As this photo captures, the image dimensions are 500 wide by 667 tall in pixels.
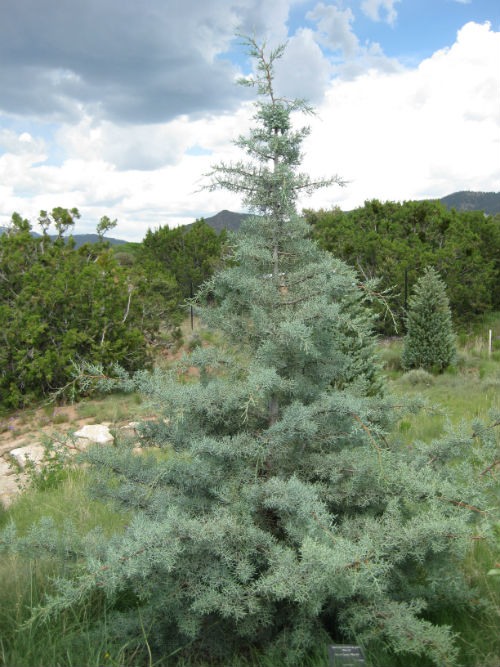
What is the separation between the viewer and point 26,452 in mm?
6867

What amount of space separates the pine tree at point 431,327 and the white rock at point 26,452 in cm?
722

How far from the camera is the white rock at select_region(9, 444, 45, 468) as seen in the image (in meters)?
6.82

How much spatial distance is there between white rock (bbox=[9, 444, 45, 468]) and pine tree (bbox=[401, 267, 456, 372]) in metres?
7.22

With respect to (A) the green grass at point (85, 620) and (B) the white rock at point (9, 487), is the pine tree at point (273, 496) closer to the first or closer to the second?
(A) the green grass at point (85, 620)

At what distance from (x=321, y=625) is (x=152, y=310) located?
9.76 meters

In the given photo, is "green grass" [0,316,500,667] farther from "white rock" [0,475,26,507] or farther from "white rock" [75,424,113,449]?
"white rock" [75,424,113,449]

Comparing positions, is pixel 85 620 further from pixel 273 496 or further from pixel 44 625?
pixel 273 496

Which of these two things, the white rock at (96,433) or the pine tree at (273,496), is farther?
the white rock at (96,433)

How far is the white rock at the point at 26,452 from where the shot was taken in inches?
268

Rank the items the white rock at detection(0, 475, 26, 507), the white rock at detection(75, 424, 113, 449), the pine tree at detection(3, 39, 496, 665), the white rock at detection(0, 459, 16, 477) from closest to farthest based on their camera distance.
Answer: the pine tree at detection(3, 39, 496, 665)
the white rock at detection(0, 475, 26, 507)
the white rock at detection(0, 459, 16, 477)
the white rock at detection(75, 424, 113, 449)

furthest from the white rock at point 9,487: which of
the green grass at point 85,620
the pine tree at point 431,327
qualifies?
the pine tree at point 431,327

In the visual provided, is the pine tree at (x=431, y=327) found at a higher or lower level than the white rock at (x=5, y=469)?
higher

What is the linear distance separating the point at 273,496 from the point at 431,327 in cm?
847

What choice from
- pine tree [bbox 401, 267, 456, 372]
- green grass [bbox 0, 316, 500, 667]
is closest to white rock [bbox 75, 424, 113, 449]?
green grass [bbox 0, 316, 500, 667]
